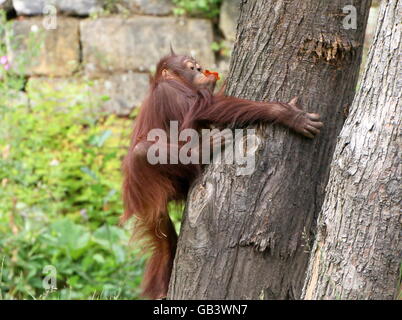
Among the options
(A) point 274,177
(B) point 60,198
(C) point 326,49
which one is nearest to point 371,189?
(A) point 274,177

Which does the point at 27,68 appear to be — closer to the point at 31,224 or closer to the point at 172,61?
the point at 31,224

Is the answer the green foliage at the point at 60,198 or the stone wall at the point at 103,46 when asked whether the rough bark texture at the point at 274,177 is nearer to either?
the green foliage at the point at 60,198

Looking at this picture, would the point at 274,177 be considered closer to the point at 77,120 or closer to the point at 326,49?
the point at 326,49

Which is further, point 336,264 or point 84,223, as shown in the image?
point 84,223

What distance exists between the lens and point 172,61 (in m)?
4.05

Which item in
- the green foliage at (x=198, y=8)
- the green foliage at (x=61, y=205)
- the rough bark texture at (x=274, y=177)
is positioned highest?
the green foliage at (x=198, y=8)

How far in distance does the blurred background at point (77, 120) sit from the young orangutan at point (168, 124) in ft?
3.30

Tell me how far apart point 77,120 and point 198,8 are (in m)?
2.04

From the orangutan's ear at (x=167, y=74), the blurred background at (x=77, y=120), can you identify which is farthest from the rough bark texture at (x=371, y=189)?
the blurred background at (x=77, y=120)

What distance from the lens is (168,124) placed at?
3643 mm

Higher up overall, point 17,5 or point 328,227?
point 17,5

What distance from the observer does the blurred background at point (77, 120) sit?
18.1ft

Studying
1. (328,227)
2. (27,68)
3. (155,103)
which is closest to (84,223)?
(27,68)

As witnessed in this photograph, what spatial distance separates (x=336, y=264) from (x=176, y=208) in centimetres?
153
